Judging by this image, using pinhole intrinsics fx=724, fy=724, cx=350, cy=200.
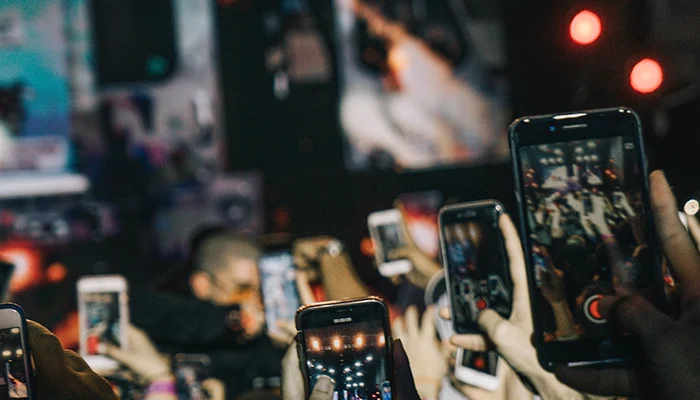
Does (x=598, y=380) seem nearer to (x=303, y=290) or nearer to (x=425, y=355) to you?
(x=425, y=355)

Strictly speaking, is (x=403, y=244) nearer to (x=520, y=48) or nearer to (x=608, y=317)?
(x=520, y=48)

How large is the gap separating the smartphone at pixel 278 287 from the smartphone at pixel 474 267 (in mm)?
1080

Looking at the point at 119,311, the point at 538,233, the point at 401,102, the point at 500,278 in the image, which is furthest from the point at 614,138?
the point at 401,102

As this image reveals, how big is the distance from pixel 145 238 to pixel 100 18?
1317mm

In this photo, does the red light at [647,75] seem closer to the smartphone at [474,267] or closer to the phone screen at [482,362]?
the smartphone at [474,267]

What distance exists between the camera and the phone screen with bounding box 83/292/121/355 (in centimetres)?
230

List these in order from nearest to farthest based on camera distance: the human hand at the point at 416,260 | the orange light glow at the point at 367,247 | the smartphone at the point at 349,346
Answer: the smartphone at the point at 349,346 → the human hand at the point at 416,260 → the orange light glow at the point at 367,247

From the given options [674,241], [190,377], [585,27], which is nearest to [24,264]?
[190,377]

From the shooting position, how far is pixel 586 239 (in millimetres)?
1101

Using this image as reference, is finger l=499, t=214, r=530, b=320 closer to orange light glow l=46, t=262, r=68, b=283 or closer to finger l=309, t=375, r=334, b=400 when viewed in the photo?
finger l=309, t=375, r=334, b=400

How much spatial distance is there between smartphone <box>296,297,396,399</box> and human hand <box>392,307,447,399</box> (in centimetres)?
88

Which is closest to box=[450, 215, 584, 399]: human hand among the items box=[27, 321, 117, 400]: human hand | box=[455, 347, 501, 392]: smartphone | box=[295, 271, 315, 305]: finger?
box=[455, 347, 501, 392]: smartphone

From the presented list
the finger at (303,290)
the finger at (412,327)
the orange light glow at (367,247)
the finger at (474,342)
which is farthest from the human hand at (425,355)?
the orange light glow at (367,247)

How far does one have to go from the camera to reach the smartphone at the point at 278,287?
2582mm
